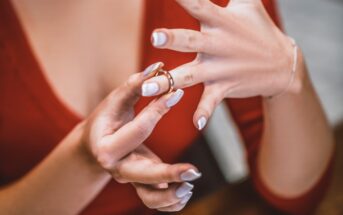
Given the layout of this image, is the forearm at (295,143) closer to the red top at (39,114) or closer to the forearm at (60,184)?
the red top at (39,114)

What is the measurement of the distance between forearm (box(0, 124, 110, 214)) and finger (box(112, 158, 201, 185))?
6 cm

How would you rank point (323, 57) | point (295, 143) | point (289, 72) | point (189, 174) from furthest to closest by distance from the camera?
point (323, 57) < point (295, 143) < point (289, 72) < point (189, 174)

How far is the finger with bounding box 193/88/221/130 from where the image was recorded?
35 cm

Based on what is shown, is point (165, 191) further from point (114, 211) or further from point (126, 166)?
point (114, 211)

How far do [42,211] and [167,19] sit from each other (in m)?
0.23

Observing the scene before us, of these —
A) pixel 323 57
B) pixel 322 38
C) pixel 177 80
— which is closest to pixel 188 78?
pixel 177 80

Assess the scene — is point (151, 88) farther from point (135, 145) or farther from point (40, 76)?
point (40, 76)

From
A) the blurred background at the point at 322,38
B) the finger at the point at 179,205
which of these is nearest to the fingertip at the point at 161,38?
the finger at the point at 179,205

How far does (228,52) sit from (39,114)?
230mm

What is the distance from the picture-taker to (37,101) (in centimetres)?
51

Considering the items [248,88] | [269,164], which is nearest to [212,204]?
[269,164]

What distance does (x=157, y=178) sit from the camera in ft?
1.11

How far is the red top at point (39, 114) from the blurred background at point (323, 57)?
117 mm

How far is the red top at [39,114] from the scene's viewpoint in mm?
488
